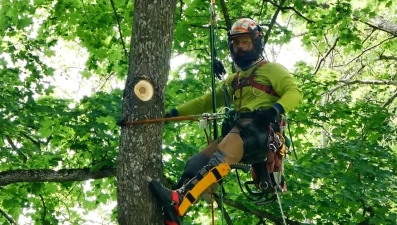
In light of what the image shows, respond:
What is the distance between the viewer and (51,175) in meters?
5.42

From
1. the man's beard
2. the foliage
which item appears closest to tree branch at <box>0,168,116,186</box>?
the foliage

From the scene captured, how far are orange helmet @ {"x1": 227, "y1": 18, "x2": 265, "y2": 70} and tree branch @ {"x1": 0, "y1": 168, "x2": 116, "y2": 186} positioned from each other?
1699mm

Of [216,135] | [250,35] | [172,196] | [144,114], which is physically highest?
[250,35]

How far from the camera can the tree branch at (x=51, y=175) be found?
5309mm

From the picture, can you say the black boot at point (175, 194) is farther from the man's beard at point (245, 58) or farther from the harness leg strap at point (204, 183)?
the man's beard at point (245, 58)

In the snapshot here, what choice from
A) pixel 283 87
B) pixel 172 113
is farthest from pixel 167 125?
pixel 283 87

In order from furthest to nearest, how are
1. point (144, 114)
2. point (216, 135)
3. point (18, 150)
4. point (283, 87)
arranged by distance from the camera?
point (18, 150), point (216, 135), point (283, 87), point (144, 114)

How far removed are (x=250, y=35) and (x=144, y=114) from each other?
4.63 feet

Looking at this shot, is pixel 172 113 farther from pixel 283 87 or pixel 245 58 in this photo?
pixel 283 87

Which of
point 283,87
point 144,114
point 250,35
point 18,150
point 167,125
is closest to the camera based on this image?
point 144,114

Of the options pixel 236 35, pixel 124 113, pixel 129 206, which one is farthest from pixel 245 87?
pixel 129 206

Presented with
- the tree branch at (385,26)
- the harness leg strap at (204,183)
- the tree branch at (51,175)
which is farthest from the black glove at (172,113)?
the tree branch at (385,26)

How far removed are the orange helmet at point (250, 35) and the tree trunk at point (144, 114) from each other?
0.96 meters

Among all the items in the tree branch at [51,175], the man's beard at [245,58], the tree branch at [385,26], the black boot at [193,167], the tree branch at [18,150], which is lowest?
the black boot at [193,167]
